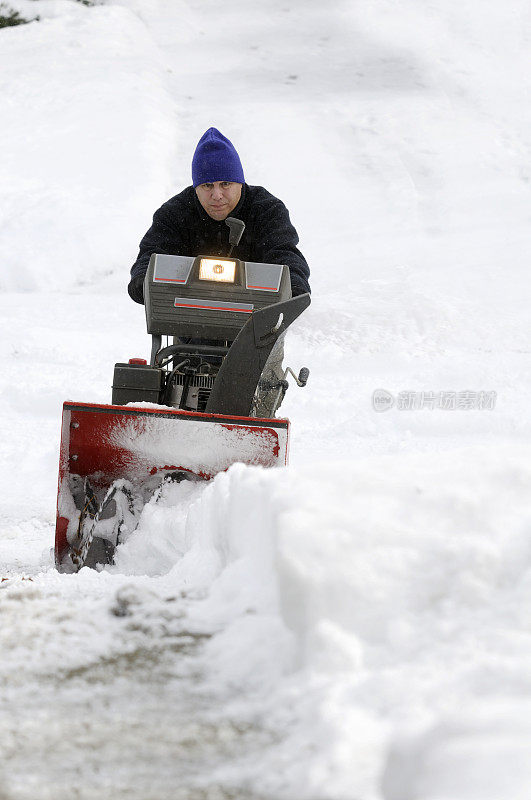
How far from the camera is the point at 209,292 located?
3352mm

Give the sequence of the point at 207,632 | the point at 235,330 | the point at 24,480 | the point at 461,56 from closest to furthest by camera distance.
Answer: the point at 207,632
the point at 235,330
the point at 24,480
the point at 461,56

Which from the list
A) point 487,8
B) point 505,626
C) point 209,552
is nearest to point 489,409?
point 209,552

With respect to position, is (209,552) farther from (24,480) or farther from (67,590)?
(24,480)

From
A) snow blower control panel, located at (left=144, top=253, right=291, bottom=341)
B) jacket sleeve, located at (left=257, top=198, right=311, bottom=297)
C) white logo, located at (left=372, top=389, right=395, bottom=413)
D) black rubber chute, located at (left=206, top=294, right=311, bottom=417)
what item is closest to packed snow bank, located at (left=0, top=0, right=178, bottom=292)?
white logo, located at (left=372, top=389, right=395, bottom=413)

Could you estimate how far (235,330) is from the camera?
3.36m

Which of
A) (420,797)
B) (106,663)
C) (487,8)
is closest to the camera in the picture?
(420,797)

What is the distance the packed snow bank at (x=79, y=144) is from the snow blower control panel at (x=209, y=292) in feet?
23.6

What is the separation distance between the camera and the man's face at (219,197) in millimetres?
3992

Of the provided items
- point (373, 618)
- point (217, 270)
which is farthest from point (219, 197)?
point (373, 618)

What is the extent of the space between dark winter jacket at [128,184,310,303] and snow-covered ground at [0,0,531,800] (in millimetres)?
1438

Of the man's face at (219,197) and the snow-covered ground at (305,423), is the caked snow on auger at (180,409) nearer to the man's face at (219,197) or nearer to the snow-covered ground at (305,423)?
the snow-covered ground at (305,423)

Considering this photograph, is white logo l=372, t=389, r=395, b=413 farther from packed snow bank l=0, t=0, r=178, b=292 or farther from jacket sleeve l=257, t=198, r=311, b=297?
packed snow bank l=0, t=0, r=178, b=292

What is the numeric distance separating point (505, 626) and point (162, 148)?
1389 cm

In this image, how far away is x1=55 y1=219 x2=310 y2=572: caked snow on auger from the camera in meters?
2.93
